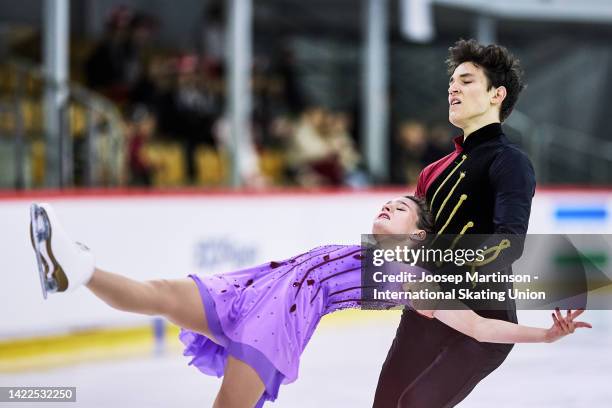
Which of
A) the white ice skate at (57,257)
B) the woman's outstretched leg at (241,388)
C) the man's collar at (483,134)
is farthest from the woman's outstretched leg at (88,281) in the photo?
the man's collar at (483,134)

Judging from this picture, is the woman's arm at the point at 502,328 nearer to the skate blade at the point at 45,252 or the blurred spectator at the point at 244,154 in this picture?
the skate blade at the point at 45,252

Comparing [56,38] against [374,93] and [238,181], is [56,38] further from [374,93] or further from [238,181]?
[374,93]

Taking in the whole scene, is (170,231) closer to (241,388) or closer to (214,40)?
(241,388)

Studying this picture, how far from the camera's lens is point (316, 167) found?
11.1 metres

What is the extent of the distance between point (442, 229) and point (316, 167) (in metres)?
7.81

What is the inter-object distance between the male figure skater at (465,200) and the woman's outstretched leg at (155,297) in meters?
0.65

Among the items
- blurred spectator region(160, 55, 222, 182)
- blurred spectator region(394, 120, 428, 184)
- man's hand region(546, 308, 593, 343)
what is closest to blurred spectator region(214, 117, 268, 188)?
blurred spectator region(160, 55, 222, 182)

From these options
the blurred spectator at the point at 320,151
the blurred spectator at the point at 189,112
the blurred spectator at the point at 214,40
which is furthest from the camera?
the blurred spectator at the point at 214,40

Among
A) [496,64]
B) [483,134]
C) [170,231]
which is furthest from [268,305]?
[170,231]

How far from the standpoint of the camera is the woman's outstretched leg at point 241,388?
133 inches

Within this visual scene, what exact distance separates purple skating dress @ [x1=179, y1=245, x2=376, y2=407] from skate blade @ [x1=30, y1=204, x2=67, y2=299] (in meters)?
0.53

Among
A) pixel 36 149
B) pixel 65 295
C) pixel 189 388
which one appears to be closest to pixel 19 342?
pixel 65 295

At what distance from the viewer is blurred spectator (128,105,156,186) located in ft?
31.7

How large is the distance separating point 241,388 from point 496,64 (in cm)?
126
